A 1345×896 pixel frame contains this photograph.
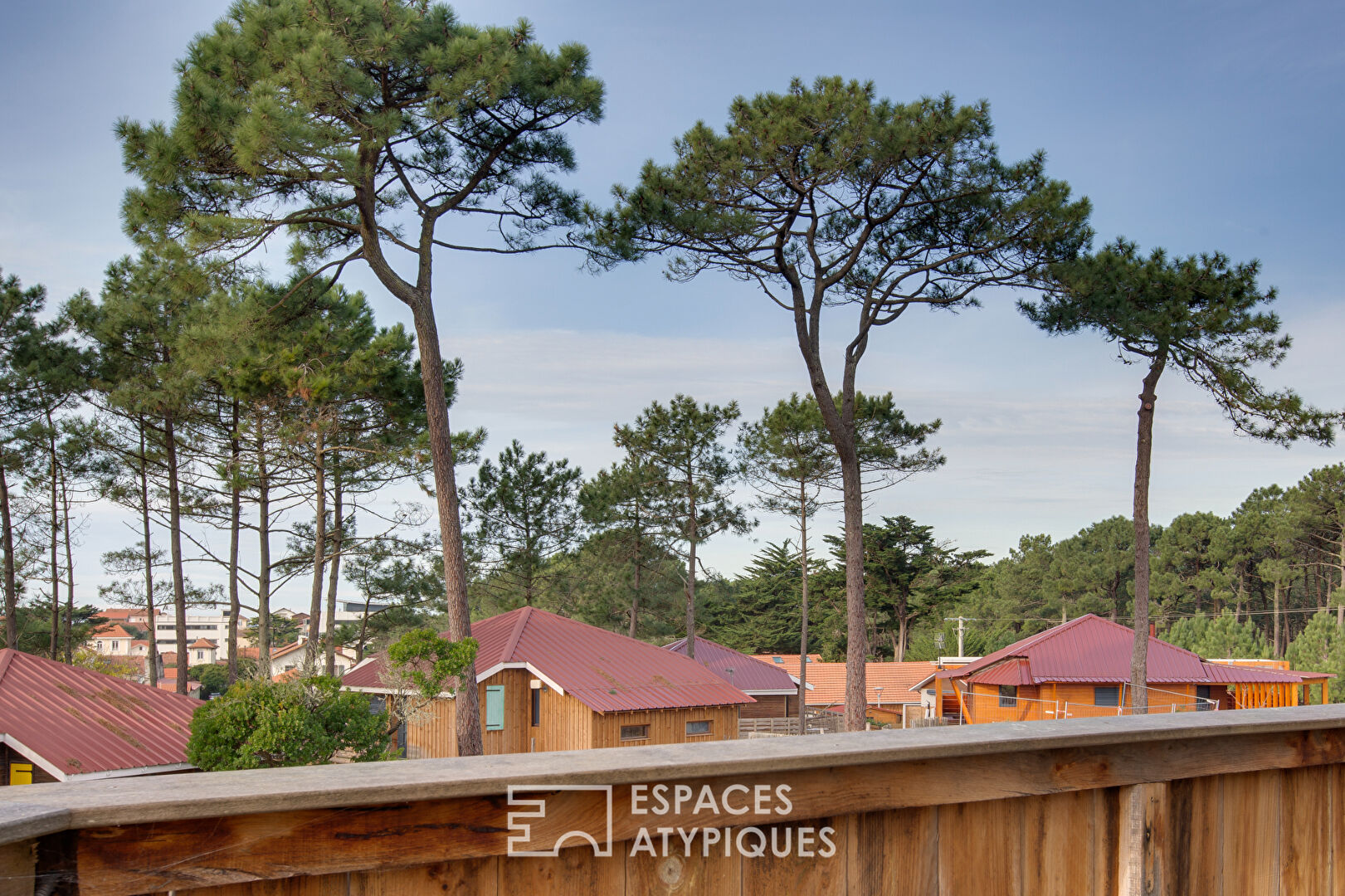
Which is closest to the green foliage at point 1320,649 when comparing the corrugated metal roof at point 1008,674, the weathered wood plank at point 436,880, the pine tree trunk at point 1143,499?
the corrugated metal roof at point 1008,674

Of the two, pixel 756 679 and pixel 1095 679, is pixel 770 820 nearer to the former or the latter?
pixel 1095 679

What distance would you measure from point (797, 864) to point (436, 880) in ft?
1.86

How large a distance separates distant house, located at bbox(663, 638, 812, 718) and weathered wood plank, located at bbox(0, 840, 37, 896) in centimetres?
3238

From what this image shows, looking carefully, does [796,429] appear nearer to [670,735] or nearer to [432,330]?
[670,735]

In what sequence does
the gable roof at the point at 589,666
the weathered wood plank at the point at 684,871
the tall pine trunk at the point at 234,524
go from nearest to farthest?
the weathered wood plank at the point at 684,871 → the gable roof at the point at 589,666 → the tall pine trunk at the point at 234,524

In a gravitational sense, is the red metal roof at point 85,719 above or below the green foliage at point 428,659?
below

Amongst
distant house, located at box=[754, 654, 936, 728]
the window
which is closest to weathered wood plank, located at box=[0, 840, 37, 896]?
the window

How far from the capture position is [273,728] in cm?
1252

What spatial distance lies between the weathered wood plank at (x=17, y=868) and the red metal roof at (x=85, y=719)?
42.1 feet

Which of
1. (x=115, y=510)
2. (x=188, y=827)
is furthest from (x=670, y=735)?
(x=188, y=827)

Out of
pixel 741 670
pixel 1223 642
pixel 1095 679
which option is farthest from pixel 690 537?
pixel 1223 642

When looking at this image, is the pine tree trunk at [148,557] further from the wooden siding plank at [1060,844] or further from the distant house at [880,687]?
the wooden siding plank at [1060,844]

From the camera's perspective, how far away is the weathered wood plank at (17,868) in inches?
38.1

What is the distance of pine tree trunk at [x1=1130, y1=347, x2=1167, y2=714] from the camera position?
20656 mm
